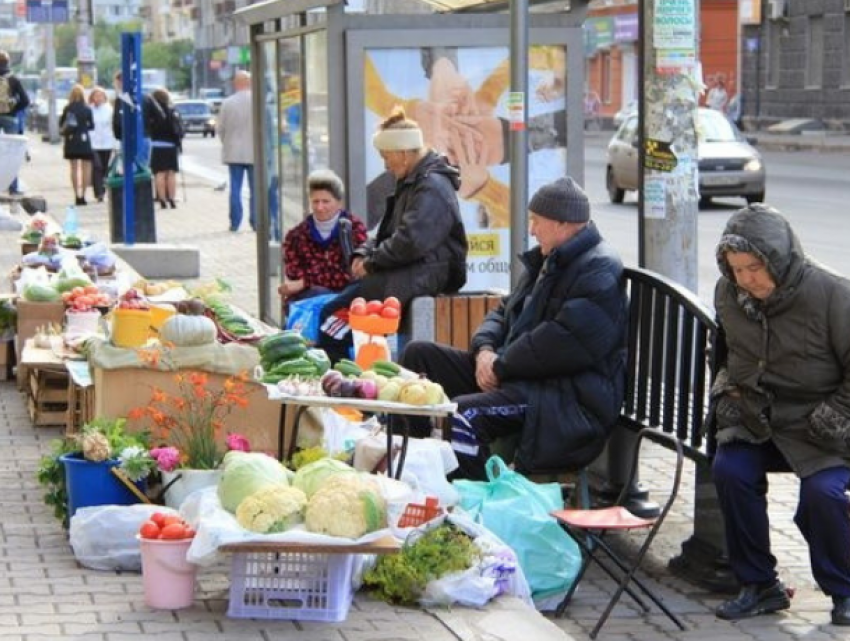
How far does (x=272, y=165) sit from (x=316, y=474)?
733cm

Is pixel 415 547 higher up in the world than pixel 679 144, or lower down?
lower down

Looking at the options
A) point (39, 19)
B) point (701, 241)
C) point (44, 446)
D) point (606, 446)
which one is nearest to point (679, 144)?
point (606, 446)

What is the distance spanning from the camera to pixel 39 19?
4066 cm

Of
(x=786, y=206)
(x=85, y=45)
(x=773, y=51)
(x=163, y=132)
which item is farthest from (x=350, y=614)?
(x=773, y=51)

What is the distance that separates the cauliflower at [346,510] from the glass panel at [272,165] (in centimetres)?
734

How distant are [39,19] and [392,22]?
102ft

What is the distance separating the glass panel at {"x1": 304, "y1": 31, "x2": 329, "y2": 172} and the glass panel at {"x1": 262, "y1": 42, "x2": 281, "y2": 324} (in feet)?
3.63

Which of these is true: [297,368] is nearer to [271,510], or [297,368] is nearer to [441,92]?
[271,510]

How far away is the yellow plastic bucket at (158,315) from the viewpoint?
8.04 metres

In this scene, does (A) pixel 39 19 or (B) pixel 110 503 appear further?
(A) pixel 39 19

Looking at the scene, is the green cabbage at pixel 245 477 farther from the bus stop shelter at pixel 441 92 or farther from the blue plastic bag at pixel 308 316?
the bus stop shelter at pixel 441 92

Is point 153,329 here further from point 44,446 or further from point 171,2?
point 171,2

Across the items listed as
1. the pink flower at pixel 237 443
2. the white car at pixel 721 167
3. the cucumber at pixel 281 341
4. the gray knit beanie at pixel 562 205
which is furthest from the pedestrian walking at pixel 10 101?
the pink flower at pixel 237 443

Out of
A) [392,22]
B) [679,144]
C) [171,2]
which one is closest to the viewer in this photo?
[679,144]
